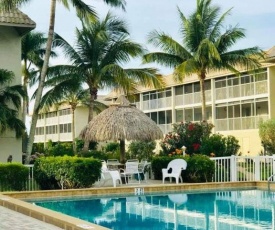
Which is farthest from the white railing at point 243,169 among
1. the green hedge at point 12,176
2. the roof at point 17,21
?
the roof at point 17,21

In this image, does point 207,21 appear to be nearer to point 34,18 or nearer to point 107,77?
point 107,77

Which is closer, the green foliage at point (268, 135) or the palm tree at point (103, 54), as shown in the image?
the palm tree at point (103, 54)

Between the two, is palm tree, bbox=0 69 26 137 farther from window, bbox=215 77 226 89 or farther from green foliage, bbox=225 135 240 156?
window, bbox=215 77 226 89

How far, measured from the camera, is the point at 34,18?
23594 mm

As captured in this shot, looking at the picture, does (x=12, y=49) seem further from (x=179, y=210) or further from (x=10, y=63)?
(x=179, y=210)

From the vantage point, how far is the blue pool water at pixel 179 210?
11.6 meters

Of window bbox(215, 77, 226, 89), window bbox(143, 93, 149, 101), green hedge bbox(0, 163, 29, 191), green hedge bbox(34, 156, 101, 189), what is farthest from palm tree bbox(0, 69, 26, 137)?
window bbox(143, 93, 149, 101)

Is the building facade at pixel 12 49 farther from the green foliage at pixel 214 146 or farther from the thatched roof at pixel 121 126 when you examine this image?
the green foliage at pixel 214 146

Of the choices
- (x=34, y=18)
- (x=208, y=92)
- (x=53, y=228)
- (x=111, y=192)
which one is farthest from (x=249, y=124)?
(x=53, y=228)

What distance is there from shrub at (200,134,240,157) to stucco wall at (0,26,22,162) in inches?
320

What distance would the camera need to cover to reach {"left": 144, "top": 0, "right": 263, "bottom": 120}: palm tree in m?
29.4

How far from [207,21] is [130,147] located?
844 cm

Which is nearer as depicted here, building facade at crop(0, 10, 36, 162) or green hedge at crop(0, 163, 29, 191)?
green hedge at crop(0, 163, 29, 191)

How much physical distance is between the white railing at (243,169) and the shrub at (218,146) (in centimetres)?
319
